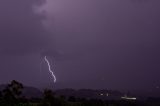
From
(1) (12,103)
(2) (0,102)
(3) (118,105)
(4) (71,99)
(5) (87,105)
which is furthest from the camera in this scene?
(3) (118,105)

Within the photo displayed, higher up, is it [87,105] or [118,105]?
[118,105]

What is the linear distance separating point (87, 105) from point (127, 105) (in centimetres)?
3929

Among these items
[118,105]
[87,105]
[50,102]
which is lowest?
[50,102]

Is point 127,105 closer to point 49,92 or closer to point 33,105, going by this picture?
point 33,105

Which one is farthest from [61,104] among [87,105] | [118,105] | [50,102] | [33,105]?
[118,105]

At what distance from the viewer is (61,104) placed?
72.6 metres

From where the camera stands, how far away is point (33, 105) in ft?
290

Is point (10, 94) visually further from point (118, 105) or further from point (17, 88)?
point (118, 105)

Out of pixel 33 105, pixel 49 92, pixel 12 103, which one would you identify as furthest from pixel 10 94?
pixel 33 105

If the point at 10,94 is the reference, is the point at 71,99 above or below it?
above

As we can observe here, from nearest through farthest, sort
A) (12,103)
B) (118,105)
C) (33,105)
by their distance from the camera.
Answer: (12,103) < (33,105) < (118,105)

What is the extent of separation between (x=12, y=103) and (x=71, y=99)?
163 ft

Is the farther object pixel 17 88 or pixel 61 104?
pixel 61 104

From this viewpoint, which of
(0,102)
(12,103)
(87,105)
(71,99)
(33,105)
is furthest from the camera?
(71,99)
